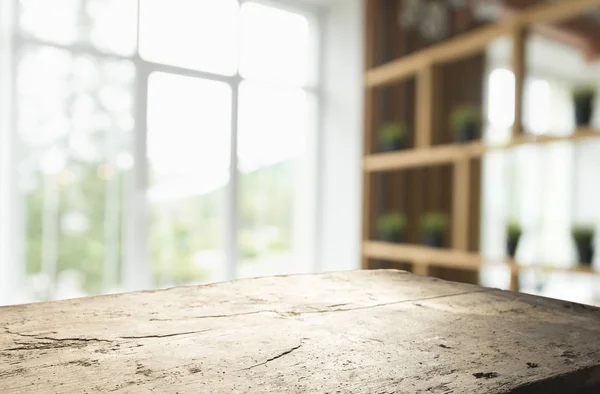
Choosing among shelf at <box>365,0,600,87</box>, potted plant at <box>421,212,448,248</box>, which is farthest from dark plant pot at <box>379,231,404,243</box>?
shelf at <box>365,0,600,87</box>

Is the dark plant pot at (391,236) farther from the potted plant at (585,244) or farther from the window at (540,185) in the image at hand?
the window at (540,185)

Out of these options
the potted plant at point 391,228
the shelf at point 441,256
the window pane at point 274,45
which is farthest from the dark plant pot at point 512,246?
the window pane at point 274,45

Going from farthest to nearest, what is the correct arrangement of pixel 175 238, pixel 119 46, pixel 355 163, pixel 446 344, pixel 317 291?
pixel 355 163, pixel 175 238, pixel 119 46, pixel 317 291, pixel 446 344

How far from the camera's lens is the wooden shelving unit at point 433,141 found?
116 inches

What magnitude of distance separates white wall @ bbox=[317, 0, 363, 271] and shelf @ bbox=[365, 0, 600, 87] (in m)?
0.41

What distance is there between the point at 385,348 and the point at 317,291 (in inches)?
18.7

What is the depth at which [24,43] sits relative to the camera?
11.7 ft

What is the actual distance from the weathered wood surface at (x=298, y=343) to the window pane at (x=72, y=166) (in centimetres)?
276

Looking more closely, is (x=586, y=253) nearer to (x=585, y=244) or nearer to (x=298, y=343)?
(x=585, y=244)

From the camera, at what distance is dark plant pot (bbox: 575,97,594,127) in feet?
9.11

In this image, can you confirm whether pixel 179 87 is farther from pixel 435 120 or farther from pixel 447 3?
pixel 447 3

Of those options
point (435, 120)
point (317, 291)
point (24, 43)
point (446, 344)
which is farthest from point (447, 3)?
point (446, 344)

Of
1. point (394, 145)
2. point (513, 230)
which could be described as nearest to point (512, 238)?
point (513, 230)

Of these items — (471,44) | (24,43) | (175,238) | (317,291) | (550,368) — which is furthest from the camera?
(175,238)
